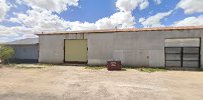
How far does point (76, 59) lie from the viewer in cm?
2445

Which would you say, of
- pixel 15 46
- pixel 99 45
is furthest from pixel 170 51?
pixel 15 46

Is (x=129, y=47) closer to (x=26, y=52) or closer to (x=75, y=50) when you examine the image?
(x=75, y=50)

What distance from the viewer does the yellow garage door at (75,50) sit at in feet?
79.2

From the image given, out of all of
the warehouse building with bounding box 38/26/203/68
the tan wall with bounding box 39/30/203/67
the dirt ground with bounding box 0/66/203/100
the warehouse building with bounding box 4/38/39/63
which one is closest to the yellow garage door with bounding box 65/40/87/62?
the warehouse building with bounding box 38/26/203/68

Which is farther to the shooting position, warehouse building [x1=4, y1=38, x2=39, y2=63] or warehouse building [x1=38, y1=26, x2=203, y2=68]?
warehouse building [x1=4, y1=38, x2=39, y2=63]

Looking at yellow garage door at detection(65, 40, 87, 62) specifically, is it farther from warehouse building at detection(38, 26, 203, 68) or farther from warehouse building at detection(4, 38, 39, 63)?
warehouse building at detection(4, 38, 39, 63)

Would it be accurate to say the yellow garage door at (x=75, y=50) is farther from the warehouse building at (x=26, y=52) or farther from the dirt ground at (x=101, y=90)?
the dirt ground at (x=101, y=90)

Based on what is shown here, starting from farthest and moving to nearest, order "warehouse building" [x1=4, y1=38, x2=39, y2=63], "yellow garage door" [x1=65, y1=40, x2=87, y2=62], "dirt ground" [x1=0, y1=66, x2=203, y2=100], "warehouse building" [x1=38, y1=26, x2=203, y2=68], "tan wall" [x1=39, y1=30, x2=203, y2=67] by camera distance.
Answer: "warehouse building" [x1=4, y1=38, x2=39, y2=63] < "yellow garage door" [x1=65, y1=40, x2=87, y2=62] < "tan wall" [x1=39, y1=30, x2=203, y2=67] < "warehouse building" [x1=38, y1=26, x2=203, y2=68] < "dirt ground" [x1=0, y1=66, x2=203, y2=100]

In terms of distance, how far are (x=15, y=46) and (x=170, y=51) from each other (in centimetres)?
1931

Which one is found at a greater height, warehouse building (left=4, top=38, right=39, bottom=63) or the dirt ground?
warehouse building (left=4, top=38, right=39, bottom=63)

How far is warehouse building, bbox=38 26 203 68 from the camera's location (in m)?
20.0

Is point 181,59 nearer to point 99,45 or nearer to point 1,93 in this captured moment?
point 99,45

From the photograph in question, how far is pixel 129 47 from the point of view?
71.4ft

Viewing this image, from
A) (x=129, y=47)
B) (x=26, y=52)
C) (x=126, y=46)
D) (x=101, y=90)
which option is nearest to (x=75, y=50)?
(x=126, y=46)
